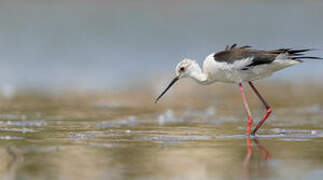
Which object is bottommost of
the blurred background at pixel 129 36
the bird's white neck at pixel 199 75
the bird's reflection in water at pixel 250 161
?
the bird's reflection in water at pixel 250 161

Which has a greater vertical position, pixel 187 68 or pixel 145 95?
pixel 145 95

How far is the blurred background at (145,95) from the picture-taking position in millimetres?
7371

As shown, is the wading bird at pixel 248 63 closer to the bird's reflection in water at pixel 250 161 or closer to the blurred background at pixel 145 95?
the blurred background at pixel 145 95

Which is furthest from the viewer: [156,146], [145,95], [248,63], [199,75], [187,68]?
[145,95]

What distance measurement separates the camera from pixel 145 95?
16.2 m

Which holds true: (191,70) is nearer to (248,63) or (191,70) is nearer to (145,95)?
(248,63)

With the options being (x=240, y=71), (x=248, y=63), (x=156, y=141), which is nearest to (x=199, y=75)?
(x=240, y=71)

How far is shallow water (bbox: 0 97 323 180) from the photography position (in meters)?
6.88

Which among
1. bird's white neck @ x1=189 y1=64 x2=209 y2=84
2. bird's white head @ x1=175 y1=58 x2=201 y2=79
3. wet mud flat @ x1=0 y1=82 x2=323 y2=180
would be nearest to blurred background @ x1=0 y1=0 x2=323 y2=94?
wet mud flat @ x1=0 y1=82 x2=323 y2=180

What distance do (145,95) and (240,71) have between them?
6052 mm

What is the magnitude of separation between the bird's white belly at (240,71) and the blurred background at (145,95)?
707mm

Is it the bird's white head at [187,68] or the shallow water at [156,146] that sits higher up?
the bird's white head at [187,68]

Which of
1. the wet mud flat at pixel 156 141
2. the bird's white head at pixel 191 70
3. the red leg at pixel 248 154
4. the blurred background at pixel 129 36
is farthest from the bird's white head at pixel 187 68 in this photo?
the blurred background at pixel 129 36

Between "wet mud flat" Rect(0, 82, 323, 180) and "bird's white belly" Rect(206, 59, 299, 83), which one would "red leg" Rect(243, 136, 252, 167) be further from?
"bird's white belly" Rect(206, 59, 299, 83)
